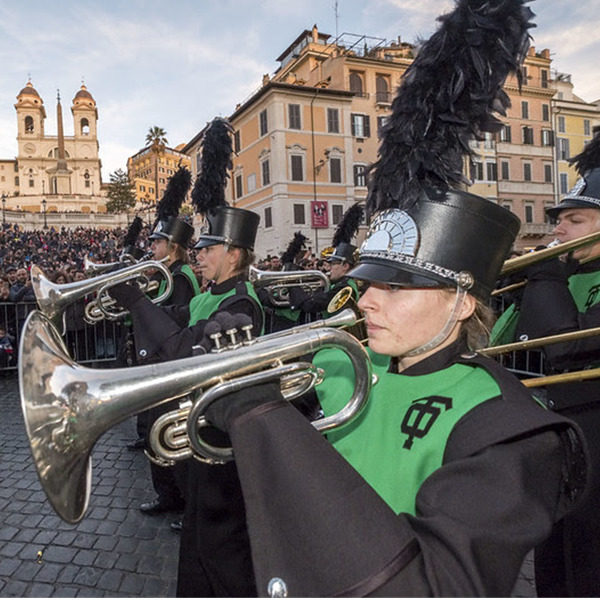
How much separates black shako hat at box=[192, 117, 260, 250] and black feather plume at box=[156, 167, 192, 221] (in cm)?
143

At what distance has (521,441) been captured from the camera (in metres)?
1.11

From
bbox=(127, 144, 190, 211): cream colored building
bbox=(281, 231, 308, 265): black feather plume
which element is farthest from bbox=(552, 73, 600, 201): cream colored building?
bbox=(127, 144, 190, 211): cream colored building

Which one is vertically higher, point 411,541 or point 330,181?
point 330,181

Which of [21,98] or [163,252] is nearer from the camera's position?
[163,252]

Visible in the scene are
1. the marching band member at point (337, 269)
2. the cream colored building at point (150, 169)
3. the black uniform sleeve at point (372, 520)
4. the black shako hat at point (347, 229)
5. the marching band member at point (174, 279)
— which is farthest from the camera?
the cream colored building at point (150, 169)

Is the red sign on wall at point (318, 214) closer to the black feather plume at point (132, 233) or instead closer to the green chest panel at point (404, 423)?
the black feather plume at point (132, 233)

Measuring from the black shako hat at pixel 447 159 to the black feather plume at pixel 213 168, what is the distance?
3.02 meters

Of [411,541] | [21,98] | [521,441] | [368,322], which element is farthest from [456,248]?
[21,98]

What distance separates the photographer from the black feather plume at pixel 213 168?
15.3 feet

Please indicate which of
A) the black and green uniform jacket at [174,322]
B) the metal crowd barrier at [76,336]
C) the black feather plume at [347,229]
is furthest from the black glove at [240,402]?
the metal crowd barrier at [76,336]

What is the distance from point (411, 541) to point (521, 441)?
0.41 m

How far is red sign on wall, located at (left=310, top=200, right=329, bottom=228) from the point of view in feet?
106

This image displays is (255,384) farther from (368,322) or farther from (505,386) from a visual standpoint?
(505,386)

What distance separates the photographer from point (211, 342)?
1.72m
